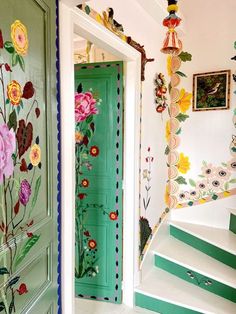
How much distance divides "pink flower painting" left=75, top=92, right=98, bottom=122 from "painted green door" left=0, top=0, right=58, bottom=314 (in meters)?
1.22

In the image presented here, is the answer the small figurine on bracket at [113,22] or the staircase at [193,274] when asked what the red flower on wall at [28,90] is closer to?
the small figurine on bracket at [113,22]

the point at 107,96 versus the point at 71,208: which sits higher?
the point at 107,96

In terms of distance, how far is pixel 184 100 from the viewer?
3.22m

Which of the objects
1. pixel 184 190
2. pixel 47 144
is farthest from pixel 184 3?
pixel 47 144

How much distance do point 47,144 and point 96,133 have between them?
1.29 meters

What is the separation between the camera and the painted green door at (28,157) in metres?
0.94

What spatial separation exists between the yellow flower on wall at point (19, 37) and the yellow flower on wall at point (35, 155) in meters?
0.36

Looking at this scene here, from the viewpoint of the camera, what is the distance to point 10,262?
967 mm

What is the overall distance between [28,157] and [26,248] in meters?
0.36

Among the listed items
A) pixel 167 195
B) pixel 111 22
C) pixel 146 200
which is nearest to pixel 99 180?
pixel 146 200

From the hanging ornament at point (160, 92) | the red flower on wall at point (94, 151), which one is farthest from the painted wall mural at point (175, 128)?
the red flower on wall at point (94, 151)

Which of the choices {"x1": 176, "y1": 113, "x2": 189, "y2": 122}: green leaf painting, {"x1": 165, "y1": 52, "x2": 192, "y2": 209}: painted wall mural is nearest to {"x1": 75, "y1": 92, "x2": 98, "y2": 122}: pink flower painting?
{"x1": 165, "y1": 52, "x2": 192, "y2": 209}: painted wall mural

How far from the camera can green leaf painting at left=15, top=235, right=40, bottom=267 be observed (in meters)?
1.02

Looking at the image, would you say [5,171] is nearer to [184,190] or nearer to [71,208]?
[71,208]
